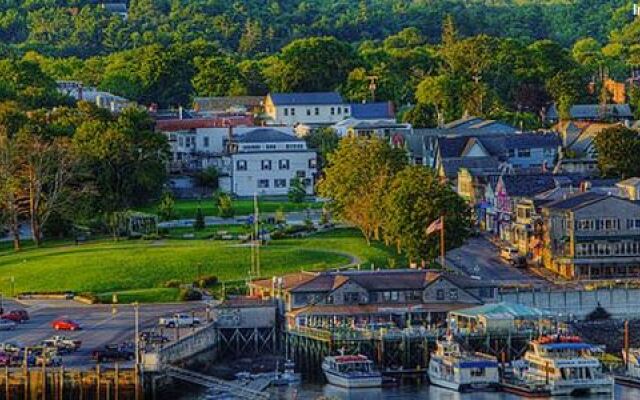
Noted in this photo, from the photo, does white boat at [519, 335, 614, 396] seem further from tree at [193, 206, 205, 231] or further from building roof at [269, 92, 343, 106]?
building roof at [269, 92, 343, 106]

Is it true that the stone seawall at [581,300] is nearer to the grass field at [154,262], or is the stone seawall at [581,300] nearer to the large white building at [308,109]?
the grass field at [154,262]

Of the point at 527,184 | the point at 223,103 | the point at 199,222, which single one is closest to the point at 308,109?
the point at 223,103

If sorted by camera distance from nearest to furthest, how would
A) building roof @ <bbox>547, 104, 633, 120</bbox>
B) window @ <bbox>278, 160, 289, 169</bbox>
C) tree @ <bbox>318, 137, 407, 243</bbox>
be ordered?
tree @ <bbox>318, 137, 407, 243</bbox> < window @ <bbox>278, 160, 289, 169</bbox> < building roof @ <bbox>547, 104, 633, 120</bbox>

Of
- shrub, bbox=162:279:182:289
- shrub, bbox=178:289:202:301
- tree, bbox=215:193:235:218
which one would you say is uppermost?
tree, bbox=215:193:235:218

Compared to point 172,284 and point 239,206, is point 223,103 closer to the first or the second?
point 239,206

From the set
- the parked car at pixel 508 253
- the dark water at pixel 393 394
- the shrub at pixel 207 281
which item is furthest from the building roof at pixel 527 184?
the dark water at pixel 393 394

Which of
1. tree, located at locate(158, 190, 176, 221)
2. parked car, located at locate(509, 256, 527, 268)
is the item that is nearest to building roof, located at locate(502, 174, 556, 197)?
parked car, located at locate(509, 256, 527, 268)
